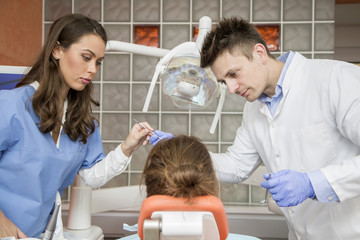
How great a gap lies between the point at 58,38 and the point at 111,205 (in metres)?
0.95

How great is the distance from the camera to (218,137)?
303 cm

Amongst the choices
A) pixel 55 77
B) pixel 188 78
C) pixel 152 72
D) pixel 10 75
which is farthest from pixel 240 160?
pixel 152 72

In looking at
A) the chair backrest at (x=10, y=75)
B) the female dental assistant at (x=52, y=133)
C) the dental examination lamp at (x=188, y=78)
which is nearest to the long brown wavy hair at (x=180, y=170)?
the dental examination lamp at (x=188, y=78)

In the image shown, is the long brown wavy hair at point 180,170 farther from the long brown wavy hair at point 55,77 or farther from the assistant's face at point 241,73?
the long brown wavy hair at point 55,77

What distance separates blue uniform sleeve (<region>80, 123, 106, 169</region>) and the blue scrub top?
0.21m

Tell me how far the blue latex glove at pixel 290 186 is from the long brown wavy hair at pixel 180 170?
0.34 m

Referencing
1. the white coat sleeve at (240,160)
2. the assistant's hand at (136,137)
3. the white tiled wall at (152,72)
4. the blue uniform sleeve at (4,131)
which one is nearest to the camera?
the blue uniform sleeve at (4,131)

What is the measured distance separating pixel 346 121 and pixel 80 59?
102 centimetres

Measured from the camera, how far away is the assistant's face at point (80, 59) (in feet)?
4.79

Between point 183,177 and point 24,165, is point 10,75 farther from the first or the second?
point 183,177

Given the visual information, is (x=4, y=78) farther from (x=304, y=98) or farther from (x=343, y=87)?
(x=343, y=87)

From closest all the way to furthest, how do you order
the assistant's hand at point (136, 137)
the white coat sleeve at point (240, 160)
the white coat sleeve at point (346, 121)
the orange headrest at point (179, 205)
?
the orange headrest at point (179, 205), the white coat sleeve at point (346, 121), the assistant's hand at point (136, 137), the white coat sleeve at point (240, 160)

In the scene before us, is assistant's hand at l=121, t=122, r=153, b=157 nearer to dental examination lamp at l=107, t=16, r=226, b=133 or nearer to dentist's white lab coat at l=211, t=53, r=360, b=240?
dental examination lamp at l=107, t=16, r=226, b=133

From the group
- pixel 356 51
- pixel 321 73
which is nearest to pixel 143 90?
pixel 321 73
